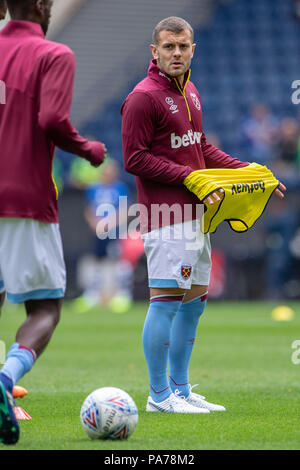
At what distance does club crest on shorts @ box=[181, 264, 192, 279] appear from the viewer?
4883mm

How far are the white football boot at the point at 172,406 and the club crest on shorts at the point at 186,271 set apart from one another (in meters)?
0.70

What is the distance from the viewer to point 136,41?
23906 mm

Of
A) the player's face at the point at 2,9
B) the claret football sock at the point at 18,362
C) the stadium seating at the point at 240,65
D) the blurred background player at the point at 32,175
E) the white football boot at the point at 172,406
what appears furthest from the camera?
the stadium seating at the point at 240,65

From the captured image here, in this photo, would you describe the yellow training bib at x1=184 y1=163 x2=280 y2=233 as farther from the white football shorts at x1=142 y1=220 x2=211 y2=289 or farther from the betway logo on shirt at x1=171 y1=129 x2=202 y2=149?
the betway logo on shirt at x1=171 y1=129 x2=202 y2=149

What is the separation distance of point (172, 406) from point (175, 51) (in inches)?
79.2

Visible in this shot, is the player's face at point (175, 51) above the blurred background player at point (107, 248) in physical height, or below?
above

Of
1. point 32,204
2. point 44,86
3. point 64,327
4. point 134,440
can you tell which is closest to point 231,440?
point 134,440

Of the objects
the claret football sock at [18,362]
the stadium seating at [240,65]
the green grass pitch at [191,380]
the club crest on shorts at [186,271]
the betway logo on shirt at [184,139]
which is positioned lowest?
the green grass pitch at [191,380]

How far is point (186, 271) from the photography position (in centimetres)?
489

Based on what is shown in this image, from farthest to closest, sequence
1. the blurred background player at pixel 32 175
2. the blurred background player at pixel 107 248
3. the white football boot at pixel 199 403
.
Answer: the blurred background player at pixel 107 248 < the white football boot at pixel 199 403 < the blurred background player at pixel 32 175

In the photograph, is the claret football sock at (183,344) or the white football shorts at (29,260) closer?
the white football shorts at (29,260)

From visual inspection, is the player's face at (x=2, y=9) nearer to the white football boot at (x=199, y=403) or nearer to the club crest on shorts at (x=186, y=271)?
the club crest on shorts at (x=186, y=271)

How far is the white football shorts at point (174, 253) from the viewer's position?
4879 millimetres

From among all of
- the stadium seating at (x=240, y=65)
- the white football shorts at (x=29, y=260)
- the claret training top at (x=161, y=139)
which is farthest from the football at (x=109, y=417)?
the stadium seating at (x=240, y=65)
